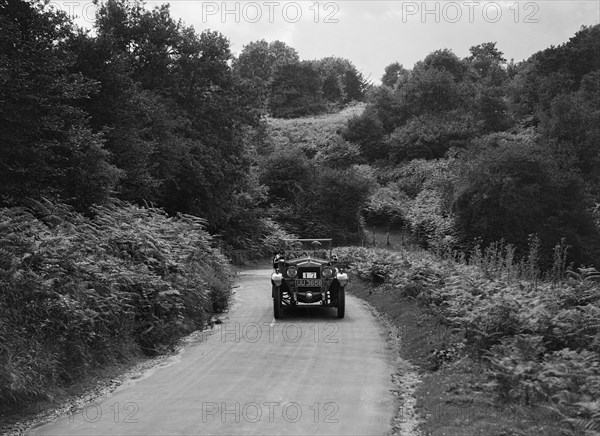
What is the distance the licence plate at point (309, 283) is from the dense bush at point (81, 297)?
10.2 ft

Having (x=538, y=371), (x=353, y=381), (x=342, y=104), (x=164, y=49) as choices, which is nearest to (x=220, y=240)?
(x=164, y=49)

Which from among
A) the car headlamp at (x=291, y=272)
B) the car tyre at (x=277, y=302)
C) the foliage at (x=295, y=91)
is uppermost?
the foliage at (x=295, y=91)

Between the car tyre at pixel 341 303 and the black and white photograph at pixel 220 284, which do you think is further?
the car tyre at pixel 341 303

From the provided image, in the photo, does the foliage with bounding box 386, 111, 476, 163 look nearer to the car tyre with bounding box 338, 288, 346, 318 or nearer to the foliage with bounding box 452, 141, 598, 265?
the foliage with bounding box 452, 141, 598, 265

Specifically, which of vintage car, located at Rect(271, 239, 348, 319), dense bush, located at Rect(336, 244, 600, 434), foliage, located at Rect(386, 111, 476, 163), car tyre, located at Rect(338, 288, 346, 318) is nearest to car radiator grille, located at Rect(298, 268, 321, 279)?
vintage car, located at Rect(271, 239, 348, 319)

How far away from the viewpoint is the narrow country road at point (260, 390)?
7.46 metres

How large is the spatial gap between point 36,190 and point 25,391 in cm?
1052

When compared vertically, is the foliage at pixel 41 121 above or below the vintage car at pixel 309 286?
above

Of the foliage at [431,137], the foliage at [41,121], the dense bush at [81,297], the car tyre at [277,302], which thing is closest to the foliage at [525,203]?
the car tyre at [277,302]

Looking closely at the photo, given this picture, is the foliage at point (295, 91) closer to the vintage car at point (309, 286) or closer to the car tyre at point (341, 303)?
the vintage car at point (309, 286)

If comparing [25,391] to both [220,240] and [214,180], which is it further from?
[220,240]

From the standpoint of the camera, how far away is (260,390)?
9.19m

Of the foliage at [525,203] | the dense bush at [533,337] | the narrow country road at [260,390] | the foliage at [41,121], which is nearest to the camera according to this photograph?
the dense bush at [533,337]

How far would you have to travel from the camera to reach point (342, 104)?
101m
